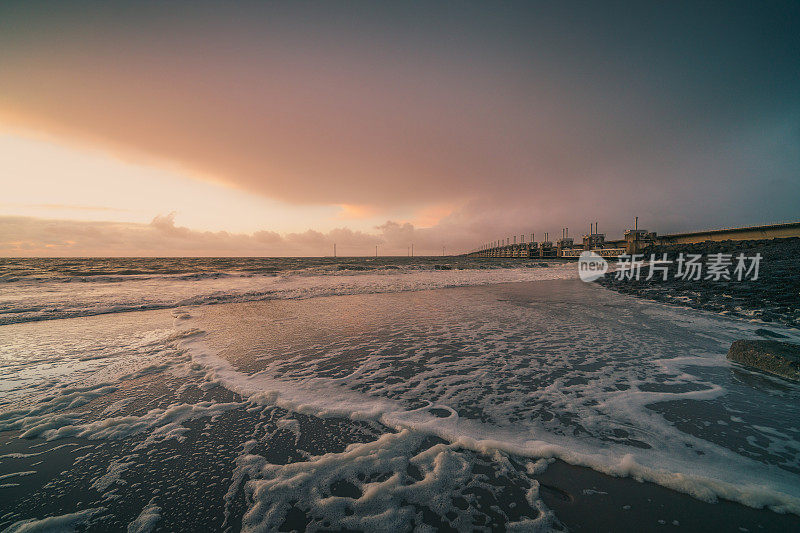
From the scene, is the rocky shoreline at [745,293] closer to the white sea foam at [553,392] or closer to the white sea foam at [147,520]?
the white sea foam at [553,392]

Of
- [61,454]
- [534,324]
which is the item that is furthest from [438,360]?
[61,454]

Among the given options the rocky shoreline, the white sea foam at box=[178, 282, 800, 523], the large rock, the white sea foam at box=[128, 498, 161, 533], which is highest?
the rocky shoreline

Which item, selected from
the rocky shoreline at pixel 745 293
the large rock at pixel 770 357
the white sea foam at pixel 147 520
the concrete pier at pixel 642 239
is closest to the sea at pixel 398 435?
the white sea foam at pixel 147 520

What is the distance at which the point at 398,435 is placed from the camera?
3117 millimetres

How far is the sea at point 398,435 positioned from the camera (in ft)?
6.98

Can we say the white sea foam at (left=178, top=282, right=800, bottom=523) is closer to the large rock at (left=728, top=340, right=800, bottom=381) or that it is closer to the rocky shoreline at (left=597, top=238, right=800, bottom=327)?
the large rock at (left=728, top=340, right=800, bottom=381)

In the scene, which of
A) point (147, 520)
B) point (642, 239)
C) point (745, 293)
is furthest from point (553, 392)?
point (642, 239)

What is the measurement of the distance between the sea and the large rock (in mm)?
233

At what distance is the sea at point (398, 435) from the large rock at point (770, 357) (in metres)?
0.23

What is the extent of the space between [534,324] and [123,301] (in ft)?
54.4

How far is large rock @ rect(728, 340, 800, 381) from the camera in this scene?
4.38 m

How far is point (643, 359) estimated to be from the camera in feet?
17.3

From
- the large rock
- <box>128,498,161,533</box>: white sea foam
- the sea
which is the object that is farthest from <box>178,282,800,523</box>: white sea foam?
<box>128,498,161,533</box>: white sea foam

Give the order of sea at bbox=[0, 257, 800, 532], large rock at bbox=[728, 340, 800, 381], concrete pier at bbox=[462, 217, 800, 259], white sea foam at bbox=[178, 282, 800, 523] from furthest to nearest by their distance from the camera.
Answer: concrete pier at bbox=[462, 217, 800, 259] → large rock at bbox=[728, 340, 800, 381] → white sea foam at bbox=[178, 282, 800, 523] → sea at bbox=[0, 257, 800, 532]
